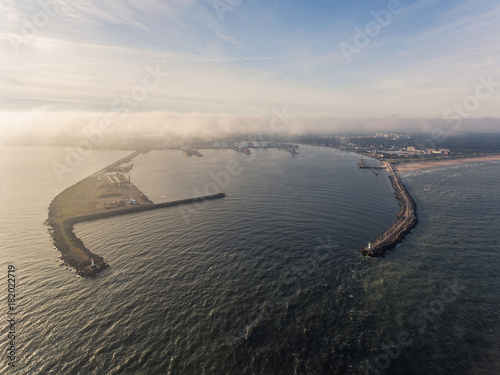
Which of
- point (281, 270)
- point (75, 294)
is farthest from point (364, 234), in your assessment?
point (75, 294)

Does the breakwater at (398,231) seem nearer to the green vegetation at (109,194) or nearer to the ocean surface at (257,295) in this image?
the ocean surface at (257,295)

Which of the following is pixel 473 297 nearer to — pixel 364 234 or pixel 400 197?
pixel 364 234

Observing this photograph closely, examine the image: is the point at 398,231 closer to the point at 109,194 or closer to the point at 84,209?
the point at 84,209

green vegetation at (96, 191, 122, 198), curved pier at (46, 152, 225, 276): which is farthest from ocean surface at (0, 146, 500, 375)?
green vegetation at (96, 191, 122, 198)

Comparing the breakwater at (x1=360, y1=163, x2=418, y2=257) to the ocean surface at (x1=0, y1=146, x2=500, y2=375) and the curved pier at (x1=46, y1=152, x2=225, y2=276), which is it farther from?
the curved pier at (x1=46, y1=152, x2=225, y2=276)

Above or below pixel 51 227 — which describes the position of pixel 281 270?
below

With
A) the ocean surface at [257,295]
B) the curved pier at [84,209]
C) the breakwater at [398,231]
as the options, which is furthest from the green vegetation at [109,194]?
the breakwater at [398,231]

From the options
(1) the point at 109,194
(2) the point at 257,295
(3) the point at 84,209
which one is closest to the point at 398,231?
(2) the point at 257,295
